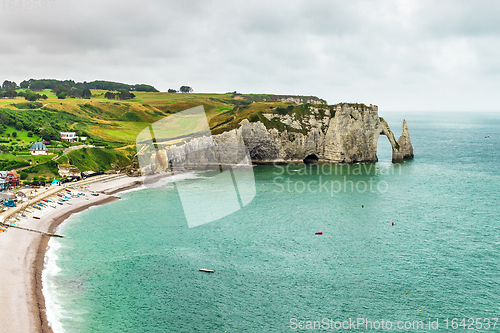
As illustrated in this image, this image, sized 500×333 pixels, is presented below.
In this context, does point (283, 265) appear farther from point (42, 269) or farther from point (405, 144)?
point (405, 144)

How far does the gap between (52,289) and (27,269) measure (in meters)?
6.65

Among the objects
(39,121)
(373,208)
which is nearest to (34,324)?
(373,208)

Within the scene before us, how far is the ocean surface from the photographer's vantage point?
34031 mm

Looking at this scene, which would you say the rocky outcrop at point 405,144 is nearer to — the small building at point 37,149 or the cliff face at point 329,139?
the cliff face at point 329,139

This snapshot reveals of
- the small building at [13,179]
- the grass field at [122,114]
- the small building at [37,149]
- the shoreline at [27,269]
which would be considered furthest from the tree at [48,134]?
the shoreline at [27,269]

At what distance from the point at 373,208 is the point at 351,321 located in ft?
134

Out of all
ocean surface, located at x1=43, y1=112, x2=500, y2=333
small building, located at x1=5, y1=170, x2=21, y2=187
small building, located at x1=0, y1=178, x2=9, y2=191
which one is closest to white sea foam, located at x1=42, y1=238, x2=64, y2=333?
ocean surface, located at x1=43, y1=112, x2=500, y2=333

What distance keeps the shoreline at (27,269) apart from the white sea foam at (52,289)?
0.40m

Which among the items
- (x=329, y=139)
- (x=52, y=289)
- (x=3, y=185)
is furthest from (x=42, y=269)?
(x=329, y=139)

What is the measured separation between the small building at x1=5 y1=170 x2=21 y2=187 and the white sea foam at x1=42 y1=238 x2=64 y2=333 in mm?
37250

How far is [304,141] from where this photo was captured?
12569 centimetres

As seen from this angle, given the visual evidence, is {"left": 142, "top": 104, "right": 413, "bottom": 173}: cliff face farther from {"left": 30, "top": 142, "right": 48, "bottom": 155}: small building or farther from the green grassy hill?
{"left": 30, "top": 142, "right": 48, "bottom": 155}: small building

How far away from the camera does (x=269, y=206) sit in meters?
71.8

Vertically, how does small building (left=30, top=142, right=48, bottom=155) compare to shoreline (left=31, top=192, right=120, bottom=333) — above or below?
above
